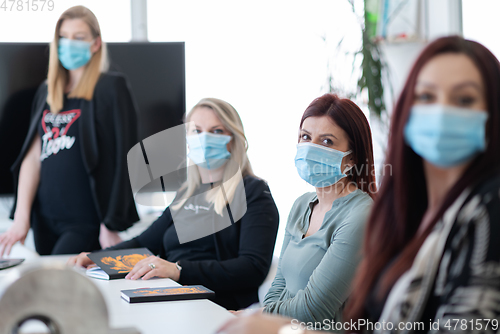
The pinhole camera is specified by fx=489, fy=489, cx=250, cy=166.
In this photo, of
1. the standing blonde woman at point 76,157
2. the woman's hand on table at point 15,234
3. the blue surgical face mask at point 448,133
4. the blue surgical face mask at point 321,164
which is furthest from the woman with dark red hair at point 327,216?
the standing blonde woman at point 76,157

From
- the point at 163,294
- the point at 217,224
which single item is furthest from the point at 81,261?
the point at 163,294

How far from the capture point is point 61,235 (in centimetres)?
297

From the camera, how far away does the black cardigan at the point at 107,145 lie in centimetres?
297

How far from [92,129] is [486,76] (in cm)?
254

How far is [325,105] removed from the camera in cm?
163

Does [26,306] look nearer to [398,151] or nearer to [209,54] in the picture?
[398,151]

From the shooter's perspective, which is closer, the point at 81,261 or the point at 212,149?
the point at 81,261

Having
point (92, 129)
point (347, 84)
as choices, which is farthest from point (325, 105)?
point (92, 129)

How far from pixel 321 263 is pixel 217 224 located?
0.72 m

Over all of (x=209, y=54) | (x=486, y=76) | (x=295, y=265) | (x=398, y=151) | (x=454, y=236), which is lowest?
(x=295, y=265)

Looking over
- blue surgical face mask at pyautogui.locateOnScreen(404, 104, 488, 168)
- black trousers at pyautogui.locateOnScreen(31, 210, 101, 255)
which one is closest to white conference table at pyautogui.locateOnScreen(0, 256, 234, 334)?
blue surgical face mask at pyautogui.locateOnScreen(404, 104, 488, 168)

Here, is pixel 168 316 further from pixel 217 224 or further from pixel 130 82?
pixel 130 82

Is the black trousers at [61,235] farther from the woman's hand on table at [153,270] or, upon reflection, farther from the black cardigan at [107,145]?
the woman's hand on table at [153,270]

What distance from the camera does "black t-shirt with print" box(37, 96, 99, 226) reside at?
295 centimetres
